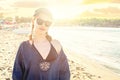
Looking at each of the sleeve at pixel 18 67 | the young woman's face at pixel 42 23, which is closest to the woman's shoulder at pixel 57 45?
the young woman's face at pixel 42 23

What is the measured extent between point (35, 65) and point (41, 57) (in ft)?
0.30

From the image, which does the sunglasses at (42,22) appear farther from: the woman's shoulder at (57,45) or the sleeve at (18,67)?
the sleeve at (18,67)

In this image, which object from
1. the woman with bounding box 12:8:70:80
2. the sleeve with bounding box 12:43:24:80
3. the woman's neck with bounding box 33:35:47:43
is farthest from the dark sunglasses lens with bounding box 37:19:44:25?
the sleeve with bounding box 12:43:24:80

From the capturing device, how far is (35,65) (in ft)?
10.2

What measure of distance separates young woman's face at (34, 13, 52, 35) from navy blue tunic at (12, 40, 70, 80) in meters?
0.15

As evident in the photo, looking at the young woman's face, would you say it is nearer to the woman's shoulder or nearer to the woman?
the woman

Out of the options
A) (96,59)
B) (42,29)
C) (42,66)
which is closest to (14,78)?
(42,66)

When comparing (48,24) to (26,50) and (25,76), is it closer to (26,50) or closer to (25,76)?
(26,50)

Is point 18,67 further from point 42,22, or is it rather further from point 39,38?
point 42,22

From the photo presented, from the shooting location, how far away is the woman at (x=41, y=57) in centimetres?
313

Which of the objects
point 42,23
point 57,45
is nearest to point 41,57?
point 57,45

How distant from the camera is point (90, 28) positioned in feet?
138

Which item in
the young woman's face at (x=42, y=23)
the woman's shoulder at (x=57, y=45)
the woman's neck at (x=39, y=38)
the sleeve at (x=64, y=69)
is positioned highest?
the young woman's face at (x=42, y=23)

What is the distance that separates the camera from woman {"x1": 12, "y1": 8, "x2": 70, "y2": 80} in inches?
123
